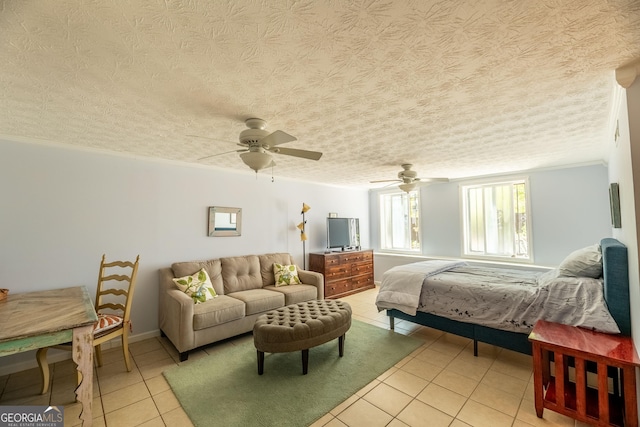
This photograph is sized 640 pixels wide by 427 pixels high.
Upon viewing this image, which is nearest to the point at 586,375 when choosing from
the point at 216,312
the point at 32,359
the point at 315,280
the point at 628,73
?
the point at 628,73

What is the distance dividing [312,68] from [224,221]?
3.19 m

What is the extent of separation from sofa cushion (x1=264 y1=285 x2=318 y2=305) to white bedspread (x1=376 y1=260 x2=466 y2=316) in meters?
1.08

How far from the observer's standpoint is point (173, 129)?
2547 millimetres

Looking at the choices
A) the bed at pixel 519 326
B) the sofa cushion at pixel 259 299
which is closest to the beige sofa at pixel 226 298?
the sofa cushion at pixel 259 299

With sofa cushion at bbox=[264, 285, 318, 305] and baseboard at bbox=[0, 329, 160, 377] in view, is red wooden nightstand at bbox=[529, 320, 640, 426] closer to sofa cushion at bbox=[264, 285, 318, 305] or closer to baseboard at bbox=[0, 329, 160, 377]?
sofa cushion at bbox=[264, 285, 318, 305]

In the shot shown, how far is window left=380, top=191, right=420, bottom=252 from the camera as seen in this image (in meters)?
6.20

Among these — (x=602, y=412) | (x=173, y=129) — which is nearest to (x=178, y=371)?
(x=173, y=129)

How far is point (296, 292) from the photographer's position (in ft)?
13.0

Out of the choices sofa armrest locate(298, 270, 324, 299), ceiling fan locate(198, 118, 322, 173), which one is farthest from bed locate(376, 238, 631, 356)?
ceiling fan locate(198, 118, 322, 173)

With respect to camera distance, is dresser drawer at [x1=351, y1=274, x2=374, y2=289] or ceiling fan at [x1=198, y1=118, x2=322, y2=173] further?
dresser drawer at [x1=351, y1=274, x2=374, y2=289]

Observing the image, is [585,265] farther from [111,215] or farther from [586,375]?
[111,215]

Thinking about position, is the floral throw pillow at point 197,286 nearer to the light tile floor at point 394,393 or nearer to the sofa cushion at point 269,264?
the light tile floor at point 394,393

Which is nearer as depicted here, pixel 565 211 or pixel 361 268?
pixel 565 211

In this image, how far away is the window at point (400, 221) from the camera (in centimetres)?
620
